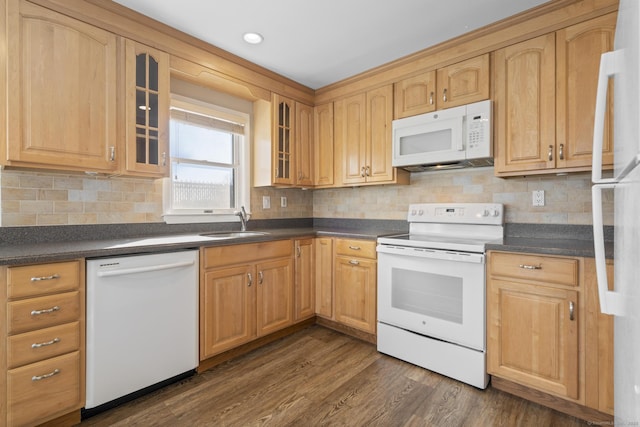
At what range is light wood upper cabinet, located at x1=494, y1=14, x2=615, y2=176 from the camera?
194 centimetres

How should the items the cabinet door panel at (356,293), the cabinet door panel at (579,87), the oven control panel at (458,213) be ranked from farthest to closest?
the cabinet door panel at (356,293) → the oven control panel at (458,213) → the cabinet door panel at (579,87)

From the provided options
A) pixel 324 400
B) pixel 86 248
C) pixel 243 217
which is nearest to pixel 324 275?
pixel 243 217

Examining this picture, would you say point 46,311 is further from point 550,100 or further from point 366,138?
point 550,100

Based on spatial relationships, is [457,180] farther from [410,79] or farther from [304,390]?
[304,390]

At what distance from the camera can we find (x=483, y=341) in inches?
81.6

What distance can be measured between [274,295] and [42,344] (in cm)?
154

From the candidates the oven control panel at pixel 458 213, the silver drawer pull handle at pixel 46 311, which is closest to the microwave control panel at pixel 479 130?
the oven control panel at pixel 458 213

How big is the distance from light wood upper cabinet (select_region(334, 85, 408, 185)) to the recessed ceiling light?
1.10m

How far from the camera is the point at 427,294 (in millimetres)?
2334

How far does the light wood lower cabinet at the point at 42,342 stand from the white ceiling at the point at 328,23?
1746 millimetres

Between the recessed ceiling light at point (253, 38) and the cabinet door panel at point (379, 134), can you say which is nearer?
the recessed ceiling light at point (253, 38)

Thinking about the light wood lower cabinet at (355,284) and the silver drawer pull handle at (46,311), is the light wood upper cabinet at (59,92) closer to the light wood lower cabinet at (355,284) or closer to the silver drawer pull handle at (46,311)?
the silver drawer pull handle at (46,311)

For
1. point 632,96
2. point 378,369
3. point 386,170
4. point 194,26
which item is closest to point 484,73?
point 386,170

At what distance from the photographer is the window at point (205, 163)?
2.77 m
